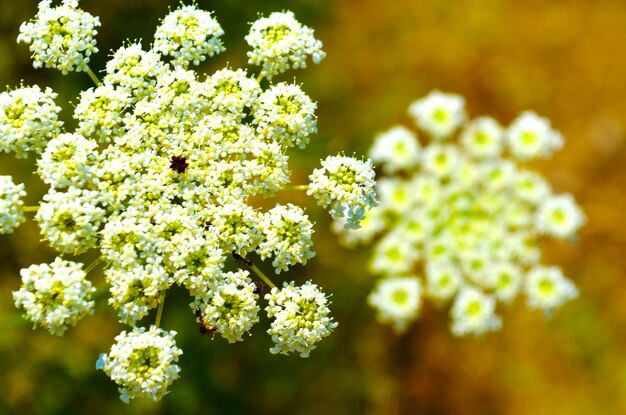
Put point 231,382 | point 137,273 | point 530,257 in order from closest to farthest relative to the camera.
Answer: point 137,273
point 530,257
point 231,382

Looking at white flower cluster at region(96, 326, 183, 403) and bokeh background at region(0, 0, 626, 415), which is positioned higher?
bokeh background at region(0, 0, 626, 415)

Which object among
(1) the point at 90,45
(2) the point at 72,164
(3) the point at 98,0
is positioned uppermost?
(3) the point at 98,0

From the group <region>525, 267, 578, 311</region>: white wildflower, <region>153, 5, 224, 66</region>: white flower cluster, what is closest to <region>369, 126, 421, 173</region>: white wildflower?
<region>525, 267, 578, 311</region>: white wildflower

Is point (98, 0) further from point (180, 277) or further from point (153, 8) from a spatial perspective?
point (180, 277)

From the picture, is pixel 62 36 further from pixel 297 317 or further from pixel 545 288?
pixel 545 288

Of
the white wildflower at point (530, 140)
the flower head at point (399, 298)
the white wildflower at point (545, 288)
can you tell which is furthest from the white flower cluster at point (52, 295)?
the white wildflower at point (530, 140)

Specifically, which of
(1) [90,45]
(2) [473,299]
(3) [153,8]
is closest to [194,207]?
(1) [90,45]

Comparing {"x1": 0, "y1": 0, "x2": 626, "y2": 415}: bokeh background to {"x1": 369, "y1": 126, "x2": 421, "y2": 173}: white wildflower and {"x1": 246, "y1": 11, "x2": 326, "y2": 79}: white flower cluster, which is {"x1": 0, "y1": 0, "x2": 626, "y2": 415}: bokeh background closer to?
{"x1": 369, "y1": 126, "x2": 421, "y2": 173}: white wildflower
